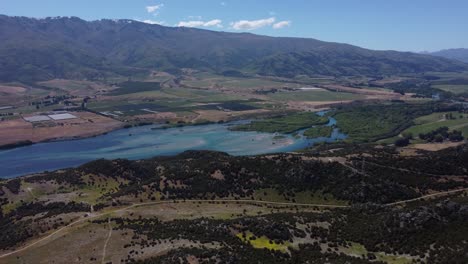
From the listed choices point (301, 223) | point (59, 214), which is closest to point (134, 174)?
point (59, 214)

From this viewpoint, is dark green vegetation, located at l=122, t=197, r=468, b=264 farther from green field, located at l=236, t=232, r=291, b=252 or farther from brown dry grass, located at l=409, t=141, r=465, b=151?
brown dry grass, located at l=409, t=141, r=465, b=151

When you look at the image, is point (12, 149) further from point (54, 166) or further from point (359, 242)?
point (359, 242)

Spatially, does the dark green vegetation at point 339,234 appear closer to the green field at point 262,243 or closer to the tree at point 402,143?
the green field at point 262,243

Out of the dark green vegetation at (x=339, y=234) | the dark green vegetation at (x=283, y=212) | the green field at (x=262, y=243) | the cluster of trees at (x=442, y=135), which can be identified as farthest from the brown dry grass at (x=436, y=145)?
the green field at (x=262, y=243)

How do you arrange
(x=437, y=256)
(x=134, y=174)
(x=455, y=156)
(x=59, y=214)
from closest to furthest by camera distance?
(x=437, y=256), (x=59, y=214), (x=455, y=156), (x=134, y=174)

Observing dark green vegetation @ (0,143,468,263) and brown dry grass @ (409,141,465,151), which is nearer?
dark green vegetation @ (0,143,468,263)

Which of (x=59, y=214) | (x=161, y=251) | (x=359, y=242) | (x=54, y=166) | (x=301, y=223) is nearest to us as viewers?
(x=161, y=251)

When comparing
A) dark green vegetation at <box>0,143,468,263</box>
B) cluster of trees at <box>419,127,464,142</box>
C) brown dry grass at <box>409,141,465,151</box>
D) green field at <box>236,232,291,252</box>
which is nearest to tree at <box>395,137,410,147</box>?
brown dry grass at <box>409,141,465,151</box>

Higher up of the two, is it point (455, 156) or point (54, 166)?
point (455, 156)

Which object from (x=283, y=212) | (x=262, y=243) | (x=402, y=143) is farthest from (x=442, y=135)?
(x=262, y=243)
